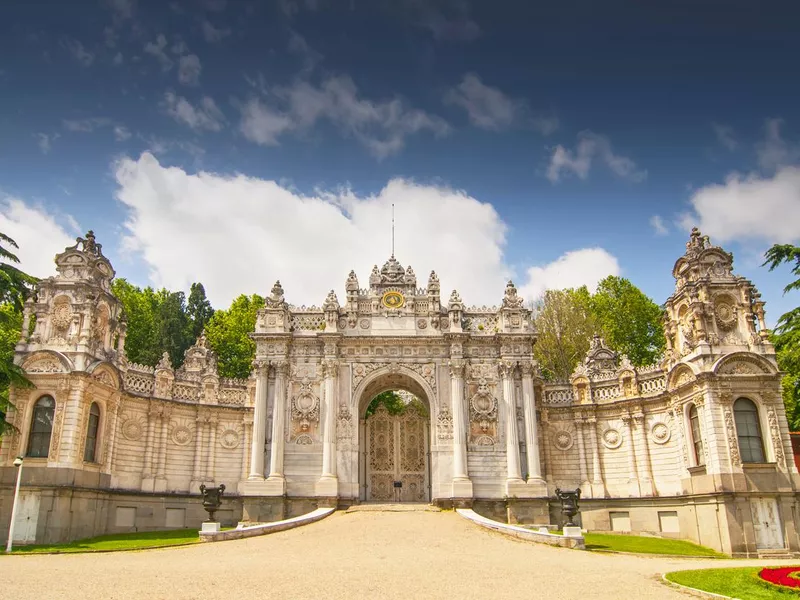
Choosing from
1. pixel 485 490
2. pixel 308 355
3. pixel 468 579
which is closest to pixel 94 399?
pixel 308 355

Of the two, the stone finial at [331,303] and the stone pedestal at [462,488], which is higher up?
the stone finial at [331,303]

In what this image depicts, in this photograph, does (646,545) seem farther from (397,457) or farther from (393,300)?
(393,300)

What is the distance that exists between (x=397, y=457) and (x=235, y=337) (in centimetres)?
1862

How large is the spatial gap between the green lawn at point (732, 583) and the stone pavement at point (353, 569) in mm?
766

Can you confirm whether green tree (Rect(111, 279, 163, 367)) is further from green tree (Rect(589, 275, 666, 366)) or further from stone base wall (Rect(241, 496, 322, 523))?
green tree (Rect(589, 275, 666, 366))

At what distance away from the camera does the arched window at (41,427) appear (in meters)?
26.5

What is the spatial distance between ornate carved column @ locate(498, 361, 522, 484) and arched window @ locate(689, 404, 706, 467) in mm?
7685

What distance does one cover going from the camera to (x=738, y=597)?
1354cm

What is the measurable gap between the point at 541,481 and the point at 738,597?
16.9m

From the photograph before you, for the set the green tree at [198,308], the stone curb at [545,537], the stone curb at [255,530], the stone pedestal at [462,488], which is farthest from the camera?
the green tree at [198,308]

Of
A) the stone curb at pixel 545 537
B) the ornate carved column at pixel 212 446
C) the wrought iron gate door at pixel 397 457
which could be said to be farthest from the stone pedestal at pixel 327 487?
the stone curb at pixel 545 537

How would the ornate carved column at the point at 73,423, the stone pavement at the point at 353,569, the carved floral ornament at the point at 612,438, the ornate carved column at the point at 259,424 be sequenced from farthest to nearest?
the carved floral ornament at the point at 612,438 → the ornate carved column at the point at 259,424 → the ornate carved column at the point at 73,423 → the stone pavement at the point at 353,569

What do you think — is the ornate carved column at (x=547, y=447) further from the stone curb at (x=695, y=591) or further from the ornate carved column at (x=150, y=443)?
the ornate carved column at (x=150, y=443)

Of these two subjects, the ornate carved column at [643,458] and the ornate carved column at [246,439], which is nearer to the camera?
the ornate carved column at [643,458]
